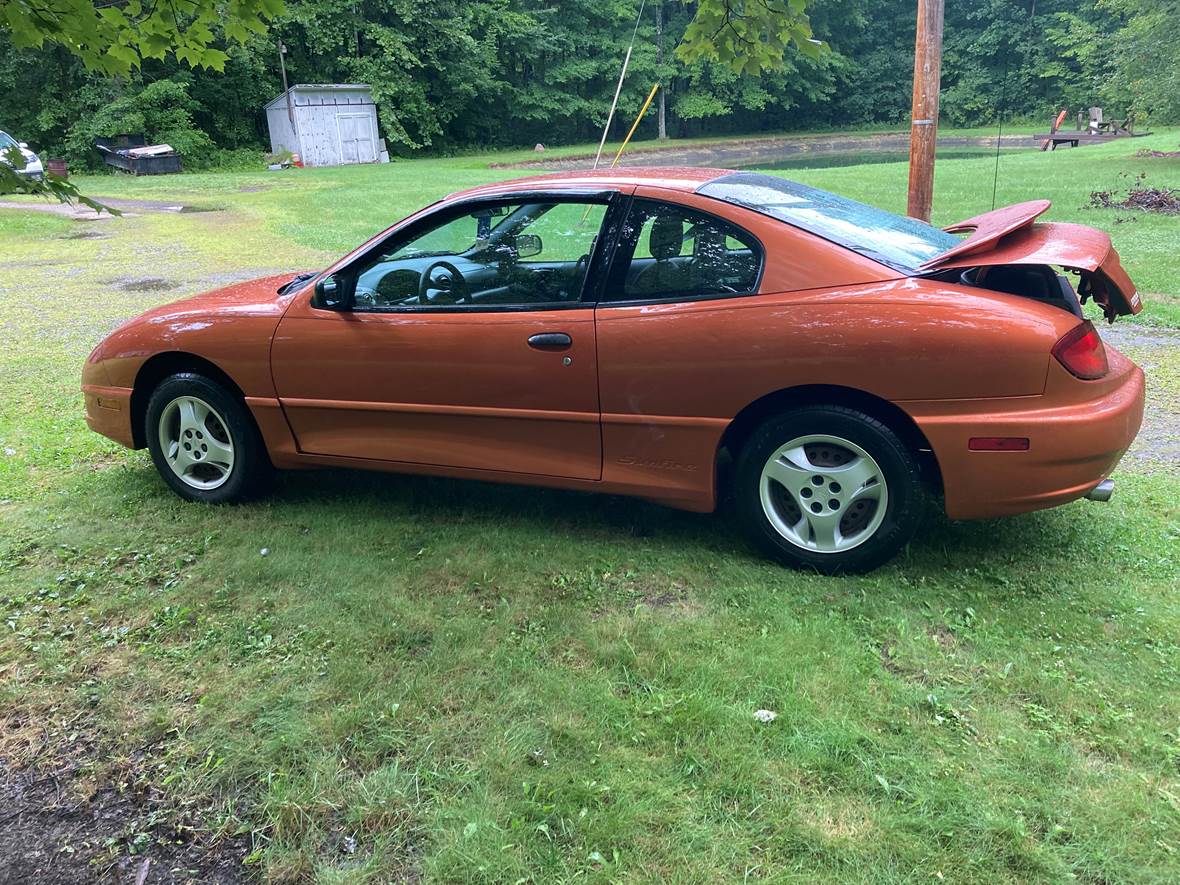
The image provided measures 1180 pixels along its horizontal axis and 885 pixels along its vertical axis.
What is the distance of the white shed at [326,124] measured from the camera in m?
34.4

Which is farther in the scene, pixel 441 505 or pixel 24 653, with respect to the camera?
pixel 441 505

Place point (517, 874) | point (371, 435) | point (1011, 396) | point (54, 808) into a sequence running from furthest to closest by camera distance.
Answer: point (371, 435) → point (1011, 396) → point (54, 808) → point (517, 874)

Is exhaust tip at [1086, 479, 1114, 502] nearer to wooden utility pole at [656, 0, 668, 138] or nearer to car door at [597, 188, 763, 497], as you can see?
car door at [597, 188, 763, 497]

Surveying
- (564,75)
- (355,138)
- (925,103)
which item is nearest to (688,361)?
(925,103)

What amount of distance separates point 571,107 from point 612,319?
46197 millimetres

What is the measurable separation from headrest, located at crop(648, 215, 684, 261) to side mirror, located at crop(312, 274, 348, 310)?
143 centimetres

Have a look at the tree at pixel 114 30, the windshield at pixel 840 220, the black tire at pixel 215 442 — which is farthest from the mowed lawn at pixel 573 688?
the tree at pixel 114 30

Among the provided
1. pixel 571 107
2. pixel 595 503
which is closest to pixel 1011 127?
pixel 571 107

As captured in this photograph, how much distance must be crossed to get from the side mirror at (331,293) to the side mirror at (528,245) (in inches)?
32.3

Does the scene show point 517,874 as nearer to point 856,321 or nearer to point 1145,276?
point 856,321

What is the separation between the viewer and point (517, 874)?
83.7 inches

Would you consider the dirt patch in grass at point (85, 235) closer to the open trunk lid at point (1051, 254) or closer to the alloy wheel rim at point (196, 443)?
the alloy wheel rim at point (196, 443)

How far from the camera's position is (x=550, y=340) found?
3.59m

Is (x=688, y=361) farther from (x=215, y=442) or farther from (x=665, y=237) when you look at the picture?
(x=215, y=442)
